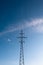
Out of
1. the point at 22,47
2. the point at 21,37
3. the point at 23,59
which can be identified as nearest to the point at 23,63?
the point at 23,59

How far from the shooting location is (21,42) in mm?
32438

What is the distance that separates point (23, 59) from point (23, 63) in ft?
2.59

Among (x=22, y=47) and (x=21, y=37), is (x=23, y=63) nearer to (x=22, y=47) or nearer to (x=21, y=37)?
(x=22, y=47)

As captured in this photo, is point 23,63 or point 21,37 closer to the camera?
point 23,63

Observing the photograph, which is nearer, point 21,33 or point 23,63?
point 23,63

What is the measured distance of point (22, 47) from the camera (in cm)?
3109

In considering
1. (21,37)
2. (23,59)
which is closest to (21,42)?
(21,37)

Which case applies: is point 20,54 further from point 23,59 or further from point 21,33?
point 21,33

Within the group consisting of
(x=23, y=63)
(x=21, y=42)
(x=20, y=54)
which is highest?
(x=21, y=42)

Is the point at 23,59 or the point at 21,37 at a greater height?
the point at 21,37

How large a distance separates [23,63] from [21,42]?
476 cm

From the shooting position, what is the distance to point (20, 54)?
30703 mm

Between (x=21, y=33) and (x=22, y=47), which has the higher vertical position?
(x=21, y=33)

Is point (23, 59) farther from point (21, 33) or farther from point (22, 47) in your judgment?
point (21, 33)
